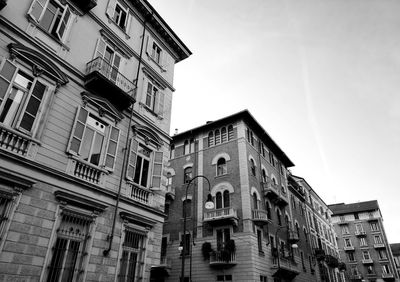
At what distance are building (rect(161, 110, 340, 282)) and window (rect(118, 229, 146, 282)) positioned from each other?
1033 centimetres

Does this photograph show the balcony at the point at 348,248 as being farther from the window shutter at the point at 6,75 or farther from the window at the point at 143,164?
the window shutter at the point at 6,75

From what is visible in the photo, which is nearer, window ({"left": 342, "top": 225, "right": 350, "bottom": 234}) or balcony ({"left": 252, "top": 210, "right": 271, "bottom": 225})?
balcony ({"left": 252, "top": 210, "right": 271, "bottom": 225})

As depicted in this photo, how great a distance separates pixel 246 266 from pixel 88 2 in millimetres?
19624

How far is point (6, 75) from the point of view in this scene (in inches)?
330

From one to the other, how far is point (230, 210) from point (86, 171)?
48.7 ft

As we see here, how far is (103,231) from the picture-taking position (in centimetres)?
981

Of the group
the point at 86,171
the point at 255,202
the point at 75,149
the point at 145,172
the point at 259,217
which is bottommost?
the point at 86,171

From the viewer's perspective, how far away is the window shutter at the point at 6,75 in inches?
323

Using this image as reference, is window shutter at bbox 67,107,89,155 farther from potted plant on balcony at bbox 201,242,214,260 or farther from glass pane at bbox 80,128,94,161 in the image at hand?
potted plant on balcony at bbox 201,242,214,260

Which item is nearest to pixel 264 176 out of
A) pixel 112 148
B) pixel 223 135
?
pixel 223 135

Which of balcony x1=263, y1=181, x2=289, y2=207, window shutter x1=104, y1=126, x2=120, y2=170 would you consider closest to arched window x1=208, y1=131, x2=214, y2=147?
balcony x1=263, y1=181, x2=289, y2=207

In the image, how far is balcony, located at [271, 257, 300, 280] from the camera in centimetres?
2314

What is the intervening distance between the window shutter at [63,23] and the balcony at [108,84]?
1.44 metres

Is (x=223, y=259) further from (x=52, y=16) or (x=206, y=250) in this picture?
(x=52, y=16)
